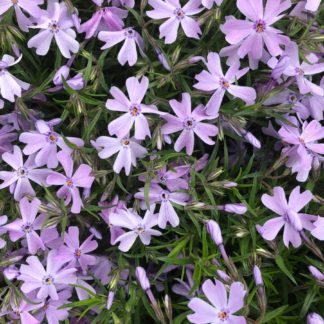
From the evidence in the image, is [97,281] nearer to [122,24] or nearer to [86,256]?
[86,256]

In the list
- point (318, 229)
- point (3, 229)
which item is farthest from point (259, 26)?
point (3, 229)

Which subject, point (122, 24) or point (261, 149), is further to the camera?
point (261, 149)

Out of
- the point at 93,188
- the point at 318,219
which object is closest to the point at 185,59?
the point at 93,188

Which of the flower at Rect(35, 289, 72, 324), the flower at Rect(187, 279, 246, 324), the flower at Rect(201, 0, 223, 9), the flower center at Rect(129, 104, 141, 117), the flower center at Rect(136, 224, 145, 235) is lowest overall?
the flower at Rect(35, 289, 72, 324)

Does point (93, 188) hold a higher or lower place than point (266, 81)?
lower

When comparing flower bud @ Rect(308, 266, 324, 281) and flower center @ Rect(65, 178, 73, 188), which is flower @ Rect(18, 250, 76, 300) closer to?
flower center @ Rect(65, 178, 73, 188)

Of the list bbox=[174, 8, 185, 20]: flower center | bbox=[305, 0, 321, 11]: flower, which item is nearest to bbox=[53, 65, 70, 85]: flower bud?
bbox=[174, 8, 185, 20]: flower center

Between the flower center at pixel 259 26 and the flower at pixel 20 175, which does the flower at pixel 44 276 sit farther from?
the flower center at pixel 259 26
